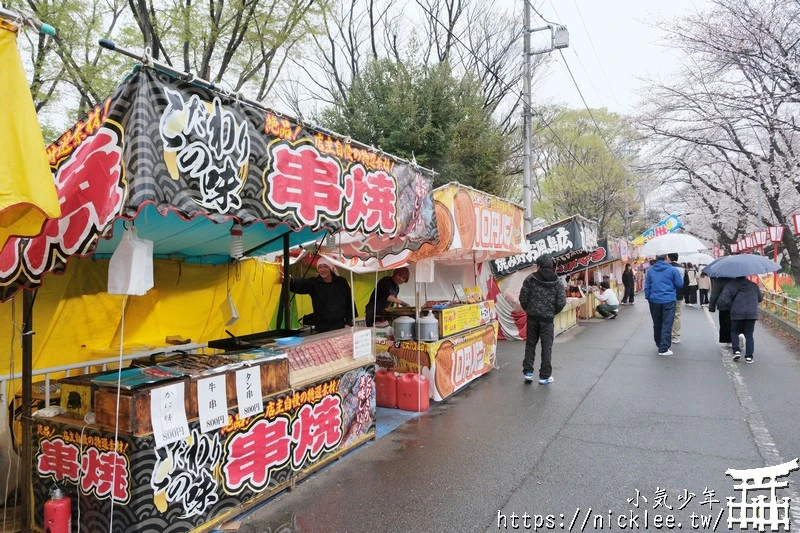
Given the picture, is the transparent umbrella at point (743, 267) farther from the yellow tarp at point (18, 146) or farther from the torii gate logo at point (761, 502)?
the yellow tarp at point (18, 146)

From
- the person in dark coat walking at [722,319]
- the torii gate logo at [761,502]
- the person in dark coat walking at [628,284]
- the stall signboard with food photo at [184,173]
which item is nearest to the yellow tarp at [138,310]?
the stall signboard with food photo at [184,173]

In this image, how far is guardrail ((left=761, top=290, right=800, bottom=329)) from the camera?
13773 mm

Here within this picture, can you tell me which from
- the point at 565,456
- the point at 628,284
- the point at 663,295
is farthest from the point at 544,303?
the point at 628,284

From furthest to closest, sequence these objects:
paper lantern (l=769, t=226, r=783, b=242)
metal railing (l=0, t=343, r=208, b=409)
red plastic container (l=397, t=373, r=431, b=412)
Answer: paper lantern (l=769, t=226, r=783, b=242) < red plastic container (l=397, t=373, r=431, b=412) < metal railing (l=0, t=343, r=208, b=409)

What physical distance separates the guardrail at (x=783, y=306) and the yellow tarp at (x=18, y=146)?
15931mm

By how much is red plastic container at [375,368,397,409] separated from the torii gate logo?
154 inches

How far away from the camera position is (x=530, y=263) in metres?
13.4

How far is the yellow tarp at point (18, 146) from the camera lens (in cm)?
234

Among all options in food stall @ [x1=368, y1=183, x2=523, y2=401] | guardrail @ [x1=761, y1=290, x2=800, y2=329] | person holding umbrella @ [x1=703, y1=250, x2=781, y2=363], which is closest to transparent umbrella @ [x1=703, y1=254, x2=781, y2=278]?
person holding umbrella @ [x1=703, y1=250, x2=781, y2=363]

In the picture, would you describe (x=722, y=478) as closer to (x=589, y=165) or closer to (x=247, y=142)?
(x=247, y=142)

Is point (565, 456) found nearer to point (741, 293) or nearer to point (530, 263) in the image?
point (741, 293)

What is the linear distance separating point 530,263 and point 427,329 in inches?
279

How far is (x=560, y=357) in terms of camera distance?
10.8 m

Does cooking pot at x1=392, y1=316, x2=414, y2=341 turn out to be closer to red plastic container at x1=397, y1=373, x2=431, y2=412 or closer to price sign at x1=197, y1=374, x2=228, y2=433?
red plastic container at x1=397, y1=373, x2=431, y2=412
